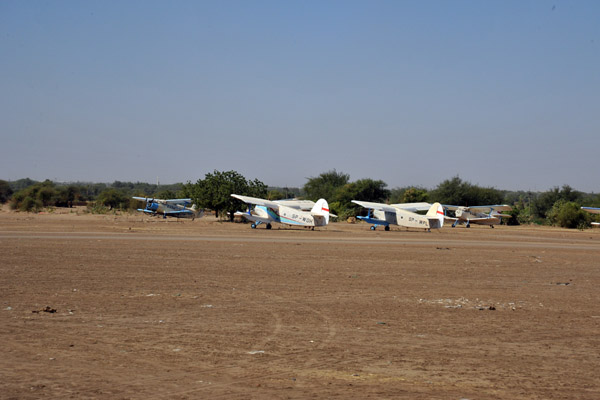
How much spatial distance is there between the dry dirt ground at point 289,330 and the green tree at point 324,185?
262 feet

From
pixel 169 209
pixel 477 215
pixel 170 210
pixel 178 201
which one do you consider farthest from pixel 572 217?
pixel 169 209

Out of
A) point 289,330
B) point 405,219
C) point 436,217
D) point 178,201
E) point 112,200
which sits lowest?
point 289,330

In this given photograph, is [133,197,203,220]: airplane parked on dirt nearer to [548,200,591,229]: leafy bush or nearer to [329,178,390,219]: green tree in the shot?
[329,178,390,219]: green tree

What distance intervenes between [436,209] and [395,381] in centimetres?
4776

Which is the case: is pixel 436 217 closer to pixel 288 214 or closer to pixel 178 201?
pixel 288 214

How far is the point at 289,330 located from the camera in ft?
37.2

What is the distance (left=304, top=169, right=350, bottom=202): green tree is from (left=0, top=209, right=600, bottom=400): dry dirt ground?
79955mm

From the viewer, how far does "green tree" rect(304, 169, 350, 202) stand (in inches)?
4158

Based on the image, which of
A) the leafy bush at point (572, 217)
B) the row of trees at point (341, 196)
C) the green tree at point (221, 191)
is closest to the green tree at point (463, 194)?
the row of trees at point (341, 196)

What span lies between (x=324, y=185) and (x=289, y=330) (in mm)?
99348

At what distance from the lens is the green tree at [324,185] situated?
347 ft

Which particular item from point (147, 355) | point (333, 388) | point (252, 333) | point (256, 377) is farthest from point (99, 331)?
point (333, 388)

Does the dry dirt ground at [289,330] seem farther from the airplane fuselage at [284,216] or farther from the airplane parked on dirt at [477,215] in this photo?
the airplane parked on dirt at [477,215]

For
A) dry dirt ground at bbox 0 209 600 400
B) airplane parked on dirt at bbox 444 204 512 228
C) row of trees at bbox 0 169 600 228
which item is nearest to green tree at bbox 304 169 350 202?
row of trees at bbox 0 169 600 228
